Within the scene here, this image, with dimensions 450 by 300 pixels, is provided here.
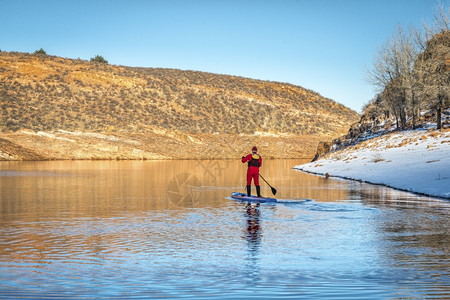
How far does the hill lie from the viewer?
7296 cm

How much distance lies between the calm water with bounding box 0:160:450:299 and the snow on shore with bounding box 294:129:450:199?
5098mm

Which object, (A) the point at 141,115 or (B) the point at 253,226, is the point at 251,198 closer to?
(B) the point at 253,226

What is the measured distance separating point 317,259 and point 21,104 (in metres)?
79.2

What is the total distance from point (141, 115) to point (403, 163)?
63083 mm

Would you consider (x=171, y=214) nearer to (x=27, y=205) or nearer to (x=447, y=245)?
(x=27, y=205)

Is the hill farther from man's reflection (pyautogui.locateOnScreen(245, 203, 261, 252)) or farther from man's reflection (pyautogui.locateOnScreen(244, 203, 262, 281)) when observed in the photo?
man's reflection (pyautogui.locateOnScreen(244, 203, 262, 281))

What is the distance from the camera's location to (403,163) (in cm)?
3122

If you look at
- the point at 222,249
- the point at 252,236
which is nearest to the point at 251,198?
the point at 252,236

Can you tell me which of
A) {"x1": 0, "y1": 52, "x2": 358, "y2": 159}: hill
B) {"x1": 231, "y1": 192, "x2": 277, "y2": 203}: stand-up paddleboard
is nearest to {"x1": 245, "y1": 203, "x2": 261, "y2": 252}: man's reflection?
{"x1": 231, "y1": 192, "x2": 277, "y2": 203}: stand-up paddleboard

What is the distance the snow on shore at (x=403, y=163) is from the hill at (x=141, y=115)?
1422 inches

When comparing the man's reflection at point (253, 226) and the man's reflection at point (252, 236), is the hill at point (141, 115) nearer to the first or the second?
the man's reflection at point (253, 226)

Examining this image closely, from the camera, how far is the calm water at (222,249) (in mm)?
7543

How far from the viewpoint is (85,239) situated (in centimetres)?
1154

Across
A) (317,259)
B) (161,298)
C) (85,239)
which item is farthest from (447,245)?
(85,239)
